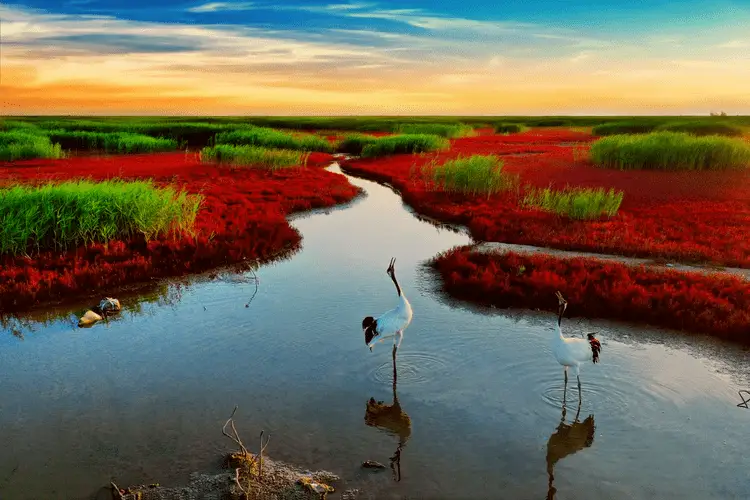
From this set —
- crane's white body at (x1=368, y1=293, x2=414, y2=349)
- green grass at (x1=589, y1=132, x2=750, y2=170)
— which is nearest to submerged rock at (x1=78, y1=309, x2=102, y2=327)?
crane's white body at (x1=368, y1=293, x2=414, y2=349)

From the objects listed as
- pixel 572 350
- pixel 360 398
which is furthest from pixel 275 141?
pixel 572 350

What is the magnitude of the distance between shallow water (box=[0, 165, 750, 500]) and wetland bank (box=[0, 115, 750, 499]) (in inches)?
1.0

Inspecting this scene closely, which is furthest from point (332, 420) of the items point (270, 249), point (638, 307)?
point (270, 249)

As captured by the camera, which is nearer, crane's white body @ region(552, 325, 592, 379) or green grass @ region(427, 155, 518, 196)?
crane's white body @ region(552, 325, 592, 379)

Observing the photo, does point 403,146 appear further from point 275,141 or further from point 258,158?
point 258,158

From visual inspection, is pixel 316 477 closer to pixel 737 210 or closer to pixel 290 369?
pixel 290 369

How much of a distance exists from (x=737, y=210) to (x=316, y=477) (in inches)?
744

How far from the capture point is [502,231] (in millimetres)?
16984

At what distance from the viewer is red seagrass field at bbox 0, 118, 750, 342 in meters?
11.3

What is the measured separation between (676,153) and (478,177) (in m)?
13.0

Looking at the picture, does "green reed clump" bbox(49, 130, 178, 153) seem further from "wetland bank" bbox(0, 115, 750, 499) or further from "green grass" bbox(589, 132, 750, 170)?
"wetland bank" bbox(0, 115, 750, 499)

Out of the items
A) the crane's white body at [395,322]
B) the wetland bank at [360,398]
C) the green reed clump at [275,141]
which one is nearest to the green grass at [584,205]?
the wetland bank at [360,398]

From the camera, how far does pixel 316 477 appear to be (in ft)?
19.1

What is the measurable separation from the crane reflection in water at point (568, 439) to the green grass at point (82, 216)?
Answer: 11.7 meters
